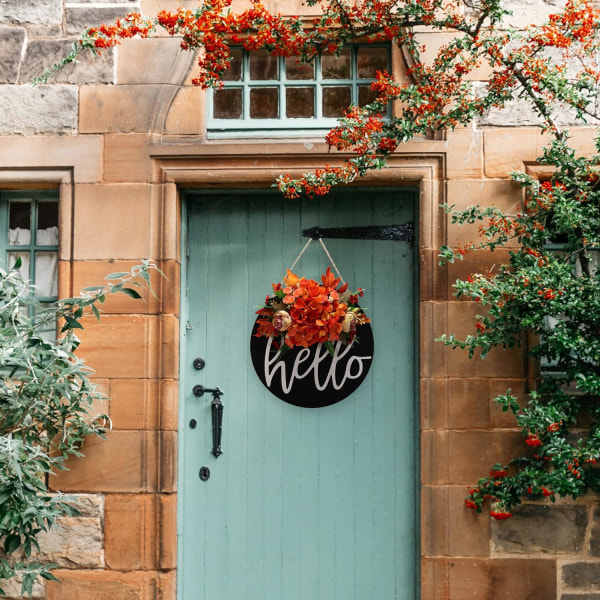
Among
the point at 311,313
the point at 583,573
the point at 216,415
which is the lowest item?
the point at 583,573

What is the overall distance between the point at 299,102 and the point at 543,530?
2.59 meters

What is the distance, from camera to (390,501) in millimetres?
4551

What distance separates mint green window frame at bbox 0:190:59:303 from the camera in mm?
4684

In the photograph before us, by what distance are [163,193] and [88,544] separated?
1867 millimetres

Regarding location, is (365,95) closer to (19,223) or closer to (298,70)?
(298,70)

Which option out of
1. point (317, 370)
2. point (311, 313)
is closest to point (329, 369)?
point (317, 370)

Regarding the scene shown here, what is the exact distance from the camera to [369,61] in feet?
15.2

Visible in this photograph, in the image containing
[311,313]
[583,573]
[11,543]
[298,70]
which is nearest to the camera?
[11,543]

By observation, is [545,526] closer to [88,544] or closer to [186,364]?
[186,364]

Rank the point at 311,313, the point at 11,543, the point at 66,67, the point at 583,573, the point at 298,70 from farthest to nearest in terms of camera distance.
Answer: the point at 298,70
the point at 66,67
the point at 311,313
the point at 583,573
the point at 11,543

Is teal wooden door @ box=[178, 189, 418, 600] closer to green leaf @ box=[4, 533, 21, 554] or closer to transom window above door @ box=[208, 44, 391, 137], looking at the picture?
transom window above door @ box=[208, 44, 391, 137]

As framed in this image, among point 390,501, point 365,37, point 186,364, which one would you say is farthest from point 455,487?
point 365,37

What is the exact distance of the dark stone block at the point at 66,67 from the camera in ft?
14.9

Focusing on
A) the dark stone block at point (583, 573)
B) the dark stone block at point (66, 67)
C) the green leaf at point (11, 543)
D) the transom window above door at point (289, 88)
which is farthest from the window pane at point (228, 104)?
the dark stone block at point (583, 573)
